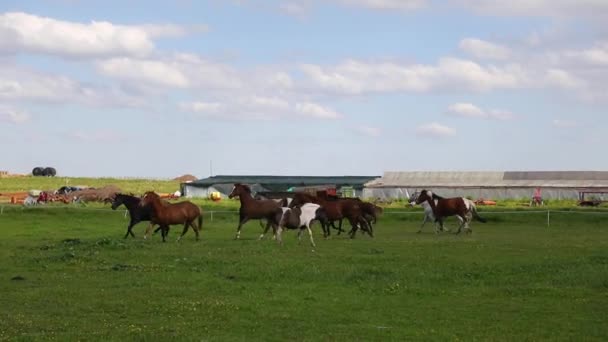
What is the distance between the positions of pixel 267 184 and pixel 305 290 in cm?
7674

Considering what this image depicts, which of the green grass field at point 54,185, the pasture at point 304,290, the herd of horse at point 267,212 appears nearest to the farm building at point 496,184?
the green grass field at point 54,185

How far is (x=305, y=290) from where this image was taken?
18.7 meters

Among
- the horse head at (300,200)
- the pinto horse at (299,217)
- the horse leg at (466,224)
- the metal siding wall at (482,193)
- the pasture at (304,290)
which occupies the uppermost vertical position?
the metal siding wall at (482,193)

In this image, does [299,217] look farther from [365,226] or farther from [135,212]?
[135,212]

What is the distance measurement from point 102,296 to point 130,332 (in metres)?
4.20

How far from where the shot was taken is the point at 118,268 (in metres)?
22.2

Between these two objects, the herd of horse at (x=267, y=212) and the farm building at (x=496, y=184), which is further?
the farm building at (x=496, y=184)

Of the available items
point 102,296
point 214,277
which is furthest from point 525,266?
point 102,296

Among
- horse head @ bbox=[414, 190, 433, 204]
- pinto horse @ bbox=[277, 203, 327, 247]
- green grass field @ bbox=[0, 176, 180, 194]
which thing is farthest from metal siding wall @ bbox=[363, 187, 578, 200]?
pinto horse @ bbox=[277, 203, 327, 247]

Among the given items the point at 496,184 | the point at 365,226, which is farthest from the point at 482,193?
the point at 365,226

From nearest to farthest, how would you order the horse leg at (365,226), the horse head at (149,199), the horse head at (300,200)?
the horse head at (149,199) < the horse leg at (365,226) < the horse head at (300,200)

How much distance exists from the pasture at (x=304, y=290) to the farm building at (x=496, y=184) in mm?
51620

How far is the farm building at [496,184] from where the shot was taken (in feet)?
273

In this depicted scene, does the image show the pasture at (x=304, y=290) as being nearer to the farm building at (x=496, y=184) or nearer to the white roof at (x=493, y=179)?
the farm building at (x=496, y=184)
